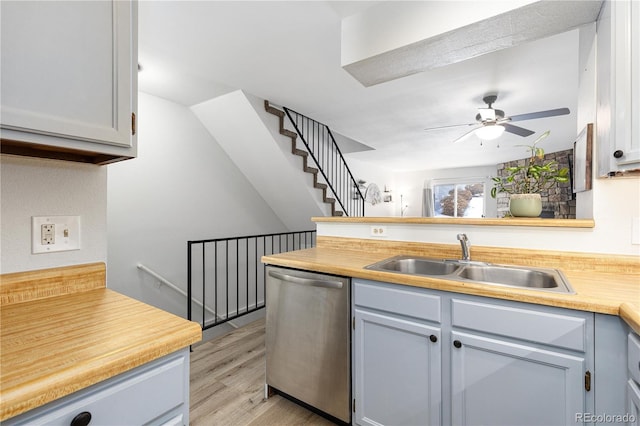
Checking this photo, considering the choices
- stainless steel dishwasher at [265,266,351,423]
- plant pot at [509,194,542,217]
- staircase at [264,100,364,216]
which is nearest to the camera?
stainless steel dishwasher at [265,266,351,423]

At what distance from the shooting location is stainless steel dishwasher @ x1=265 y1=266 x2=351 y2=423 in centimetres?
168

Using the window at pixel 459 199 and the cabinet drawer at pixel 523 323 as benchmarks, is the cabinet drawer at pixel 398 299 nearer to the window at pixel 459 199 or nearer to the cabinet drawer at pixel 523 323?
the cabinet drawer at pixel 523 323

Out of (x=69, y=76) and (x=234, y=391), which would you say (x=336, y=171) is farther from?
(x=69, y=76)

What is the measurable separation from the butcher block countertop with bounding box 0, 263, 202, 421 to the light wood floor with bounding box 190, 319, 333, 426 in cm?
126

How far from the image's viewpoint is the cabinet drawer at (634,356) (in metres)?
0.95

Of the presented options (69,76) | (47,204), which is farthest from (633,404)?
(47,204)

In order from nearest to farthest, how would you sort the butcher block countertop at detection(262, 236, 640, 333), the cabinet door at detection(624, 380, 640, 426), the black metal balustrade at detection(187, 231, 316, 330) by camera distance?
the cabinet door at detection(624, 380, 640, 426) < the butcher block countertop at detection(262, 236, 640, 333) < the black metal balustrade at detection(187, 231, 316, 330)

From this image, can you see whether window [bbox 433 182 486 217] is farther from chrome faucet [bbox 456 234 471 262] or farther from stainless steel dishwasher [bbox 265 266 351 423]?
stainless steel dishwasher [bbox 265 266 351 423]

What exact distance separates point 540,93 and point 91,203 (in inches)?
158

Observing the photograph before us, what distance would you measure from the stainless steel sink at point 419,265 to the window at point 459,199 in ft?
21.1

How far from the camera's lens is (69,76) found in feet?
2.66

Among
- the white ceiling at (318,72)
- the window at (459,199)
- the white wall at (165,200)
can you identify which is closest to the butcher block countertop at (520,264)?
the white ceiling at (318,72)

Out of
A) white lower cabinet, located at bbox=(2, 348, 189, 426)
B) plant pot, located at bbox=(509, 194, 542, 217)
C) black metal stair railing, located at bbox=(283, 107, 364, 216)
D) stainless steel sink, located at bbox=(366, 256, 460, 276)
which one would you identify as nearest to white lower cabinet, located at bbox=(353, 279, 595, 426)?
stainless steel sink, located at bbox=(366, 256, 460, 276)

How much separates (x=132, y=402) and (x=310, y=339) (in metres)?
1.18
